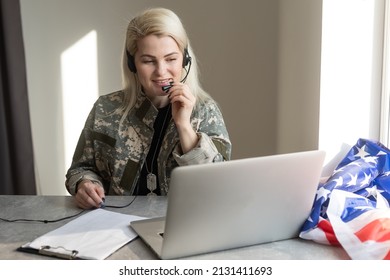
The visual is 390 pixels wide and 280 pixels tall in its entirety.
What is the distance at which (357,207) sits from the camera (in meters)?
1.08

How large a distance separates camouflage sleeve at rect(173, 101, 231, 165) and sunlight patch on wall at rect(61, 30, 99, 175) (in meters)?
1.13

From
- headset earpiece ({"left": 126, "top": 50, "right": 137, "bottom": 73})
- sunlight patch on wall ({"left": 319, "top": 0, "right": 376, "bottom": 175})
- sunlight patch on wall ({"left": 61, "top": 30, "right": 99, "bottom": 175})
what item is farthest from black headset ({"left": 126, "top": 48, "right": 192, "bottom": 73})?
sunlight patch on wall ({"left": 61, "top": 30, "right": 99, "bottom": 175})

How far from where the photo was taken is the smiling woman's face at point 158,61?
4.90 feet

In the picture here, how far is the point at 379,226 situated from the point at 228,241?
30 cm

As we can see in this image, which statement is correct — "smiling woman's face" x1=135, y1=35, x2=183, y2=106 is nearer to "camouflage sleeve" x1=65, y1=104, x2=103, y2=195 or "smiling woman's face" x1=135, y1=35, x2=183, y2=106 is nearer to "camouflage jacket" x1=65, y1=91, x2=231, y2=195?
"camouflage jacket" x1=65, y1=91, x2=231, y2=195

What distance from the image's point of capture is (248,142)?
100 inches

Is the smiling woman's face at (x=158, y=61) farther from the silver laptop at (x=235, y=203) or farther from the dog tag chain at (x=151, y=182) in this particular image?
the silver laptop at (x=235, y=203)

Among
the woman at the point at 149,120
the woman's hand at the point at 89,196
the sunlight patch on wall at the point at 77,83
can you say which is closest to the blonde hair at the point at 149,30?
the woman at the point at 149,120

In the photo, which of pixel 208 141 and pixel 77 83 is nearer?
pixel 208 141

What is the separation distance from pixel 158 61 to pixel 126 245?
2.12 feet

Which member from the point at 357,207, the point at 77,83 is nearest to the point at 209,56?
the point at 77,83

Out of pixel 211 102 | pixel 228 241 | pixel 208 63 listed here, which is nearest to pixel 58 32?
pixel 208 63

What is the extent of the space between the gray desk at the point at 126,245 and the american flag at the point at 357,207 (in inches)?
1.3

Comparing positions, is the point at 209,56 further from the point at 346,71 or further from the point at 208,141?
the point at 208,141
